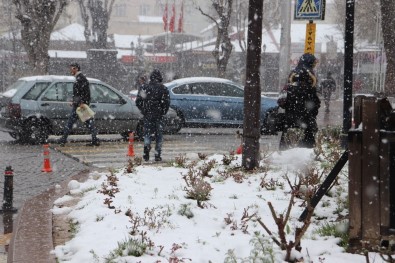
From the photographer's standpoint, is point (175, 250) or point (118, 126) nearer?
point (175, 250)

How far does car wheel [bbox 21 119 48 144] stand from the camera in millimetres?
14172

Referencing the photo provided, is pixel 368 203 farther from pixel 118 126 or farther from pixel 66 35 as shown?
pixel 66 35

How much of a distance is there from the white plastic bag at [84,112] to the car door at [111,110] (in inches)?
49.6

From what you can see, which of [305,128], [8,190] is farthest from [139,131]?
[8,190]

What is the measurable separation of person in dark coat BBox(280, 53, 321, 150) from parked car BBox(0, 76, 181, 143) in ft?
23.6

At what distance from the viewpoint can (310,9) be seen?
985 cm

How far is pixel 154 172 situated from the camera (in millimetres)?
8109

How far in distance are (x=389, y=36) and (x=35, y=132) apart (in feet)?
28.3

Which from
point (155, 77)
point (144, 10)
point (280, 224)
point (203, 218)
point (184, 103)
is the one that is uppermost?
point (144, 10)

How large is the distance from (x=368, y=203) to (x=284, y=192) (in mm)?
2250

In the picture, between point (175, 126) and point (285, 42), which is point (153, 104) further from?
point (285, 42)

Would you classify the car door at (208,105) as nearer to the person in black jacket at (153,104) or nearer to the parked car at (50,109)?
the parked car at (50,109)

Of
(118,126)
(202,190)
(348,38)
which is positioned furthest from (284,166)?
(118,126)

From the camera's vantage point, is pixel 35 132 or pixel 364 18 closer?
pixel 35 132
